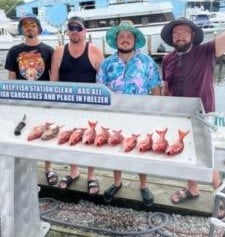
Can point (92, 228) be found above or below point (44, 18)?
below

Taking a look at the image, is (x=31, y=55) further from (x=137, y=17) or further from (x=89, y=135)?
(x=137, y=17)

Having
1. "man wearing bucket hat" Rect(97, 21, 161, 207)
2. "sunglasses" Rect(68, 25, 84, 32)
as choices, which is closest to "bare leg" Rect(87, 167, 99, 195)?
"man wearing bucket hat" Rect(97, 21, 161, 207)

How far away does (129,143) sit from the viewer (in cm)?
210

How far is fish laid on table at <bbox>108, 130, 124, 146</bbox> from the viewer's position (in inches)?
84.6

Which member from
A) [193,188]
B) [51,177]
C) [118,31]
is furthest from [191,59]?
[51,177]

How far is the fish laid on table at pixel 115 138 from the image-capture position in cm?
215

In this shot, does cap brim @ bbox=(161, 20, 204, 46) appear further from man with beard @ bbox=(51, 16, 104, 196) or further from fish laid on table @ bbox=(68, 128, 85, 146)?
fish laid on table @ bbox=(68, 128, 85, 146)

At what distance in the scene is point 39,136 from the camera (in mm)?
2271

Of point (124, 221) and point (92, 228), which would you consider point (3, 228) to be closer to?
point (92, 228)

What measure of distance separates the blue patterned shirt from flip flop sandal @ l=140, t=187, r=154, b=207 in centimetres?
91

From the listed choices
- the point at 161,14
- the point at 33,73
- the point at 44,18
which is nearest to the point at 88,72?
the point at 33,73

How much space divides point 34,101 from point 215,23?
25681 mm

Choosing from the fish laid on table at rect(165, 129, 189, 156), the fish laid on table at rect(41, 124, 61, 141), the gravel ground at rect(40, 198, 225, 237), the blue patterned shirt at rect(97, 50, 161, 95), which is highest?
the blue patterned shirt at rect(97, 50, 161, 95)

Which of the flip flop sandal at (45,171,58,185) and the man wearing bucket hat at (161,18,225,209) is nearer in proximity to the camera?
the man wearing bucket hat at (161,18,225,209)
